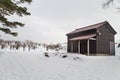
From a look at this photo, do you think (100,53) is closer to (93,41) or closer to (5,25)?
(93,41)

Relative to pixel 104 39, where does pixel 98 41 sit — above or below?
below

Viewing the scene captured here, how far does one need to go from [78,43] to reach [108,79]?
1410 cm

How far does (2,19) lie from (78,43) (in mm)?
14324

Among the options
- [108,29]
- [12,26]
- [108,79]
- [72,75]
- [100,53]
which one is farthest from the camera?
[108,29]

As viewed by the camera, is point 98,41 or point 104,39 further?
point 104,39

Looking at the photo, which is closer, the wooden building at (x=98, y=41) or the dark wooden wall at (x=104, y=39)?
the wooden building at (x=98, y=41)

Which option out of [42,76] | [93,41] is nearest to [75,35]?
[93,41]

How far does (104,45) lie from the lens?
20594 mm

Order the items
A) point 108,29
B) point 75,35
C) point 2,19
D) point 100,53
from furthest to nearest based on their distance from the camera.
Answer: point 75,35
point 108,29
point 100,53
point 2,19

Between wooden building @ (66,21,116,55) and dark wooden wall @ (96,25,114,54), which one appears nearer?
wooden building @ (66,21,116,55)

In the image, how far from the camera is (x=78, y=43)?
73.7 feet

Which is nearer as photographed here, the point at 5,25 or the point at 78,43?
the point at 5,25

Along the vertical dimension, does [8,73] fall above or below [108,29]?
below

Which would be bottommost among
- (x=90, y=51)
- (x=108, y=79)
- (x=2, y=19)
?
(x=108, y=79)
